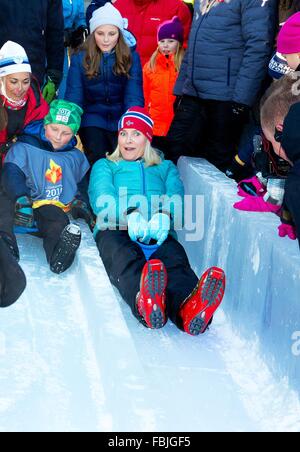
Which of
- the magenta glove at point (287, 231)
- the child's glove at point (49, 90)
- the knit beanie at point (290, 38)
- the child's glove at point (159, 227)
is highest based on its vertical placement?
the knit beanie at point (290, 38)

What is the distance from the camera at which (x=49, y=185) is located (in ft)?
14.3

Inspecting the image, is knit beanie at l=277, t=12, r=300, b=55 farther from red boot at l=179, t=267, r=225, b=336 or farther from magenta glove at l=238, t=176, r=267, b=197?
red boot at l=179, t=267, r=225, b=336

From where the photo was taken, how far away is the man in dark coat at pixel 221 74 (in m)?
4.43

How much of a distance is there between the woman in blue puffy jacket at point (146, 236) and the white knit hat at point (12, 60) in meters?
0.72

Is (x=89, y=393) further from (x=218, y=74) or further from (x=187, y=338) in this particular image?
(x=218, y=74)

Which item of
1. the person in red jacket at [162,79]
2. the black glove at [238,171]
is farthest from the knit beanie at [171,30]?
the black glove at [238,171]

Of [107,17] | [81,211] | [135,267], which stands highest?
[107,17]

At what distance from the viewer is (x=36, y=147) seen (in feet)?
14.4

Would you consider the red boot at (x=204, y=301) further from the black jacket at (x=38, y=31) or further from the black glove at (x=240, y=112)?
the black jacket at (x=38, y=31)

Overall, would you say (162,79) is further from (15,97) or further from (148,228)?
(148,228)

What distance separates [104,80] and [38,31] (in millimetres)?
594

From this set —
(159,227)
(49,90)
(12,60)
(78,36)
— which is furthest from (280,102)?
(78,36)
